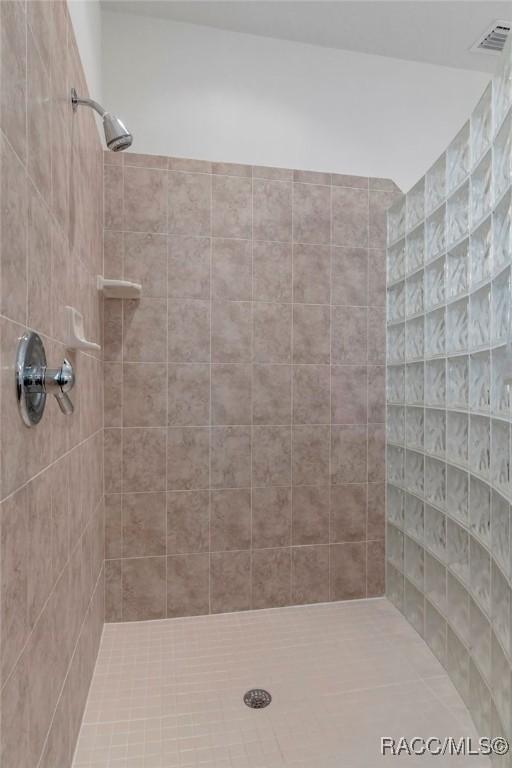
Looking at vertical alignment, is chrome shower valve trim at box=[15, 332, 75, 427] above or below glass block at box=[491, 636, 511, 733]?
above

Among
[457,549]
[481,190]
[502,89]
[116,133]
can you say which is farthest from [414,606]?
[116,133]

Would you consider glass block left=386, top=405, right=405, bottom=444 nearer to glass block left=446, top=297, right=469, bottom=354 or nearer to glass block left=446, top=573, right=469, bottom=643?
glass block left=446, top=297, right=469, bottom=354

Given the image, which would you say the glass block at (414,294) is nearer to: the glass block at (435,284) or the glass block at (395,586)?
the glass block at (435,284)

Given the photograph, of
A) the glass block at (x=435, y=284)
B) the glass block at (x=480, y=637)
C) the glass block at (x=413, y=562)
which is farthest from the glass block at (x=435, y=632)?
the glass block at (x=435, y=284)

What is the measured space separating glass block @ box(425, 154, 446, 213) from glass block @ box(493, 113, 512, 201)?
1.34 feet

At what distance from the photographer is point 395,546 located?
7.37 ft

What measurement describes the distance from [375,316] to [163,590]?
1.63 meters

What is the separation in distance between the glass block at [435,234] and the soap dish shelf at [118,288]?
1.20 m

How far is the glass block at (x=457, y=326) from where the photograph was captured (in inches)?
64.2

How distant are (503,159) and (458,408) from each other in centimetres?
79

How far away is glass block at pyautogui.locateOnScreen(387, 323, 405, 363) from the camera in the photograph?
7.18ft

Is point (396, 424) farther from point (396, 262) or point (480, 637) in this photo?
point (480, 637)

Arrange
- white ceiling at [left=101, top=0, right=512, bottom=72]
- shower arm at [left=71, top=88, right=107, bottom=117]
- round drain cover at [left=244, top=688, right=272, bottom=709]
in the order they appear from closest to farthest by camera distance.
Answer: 1. shower arm at [left=71, top=88, right=107, bottom=117]
2. round drain cover at [left=244, top=688, right=272, bottom=709]
3. white ceiling at [left=101, top=0, right=512, bottom=72]

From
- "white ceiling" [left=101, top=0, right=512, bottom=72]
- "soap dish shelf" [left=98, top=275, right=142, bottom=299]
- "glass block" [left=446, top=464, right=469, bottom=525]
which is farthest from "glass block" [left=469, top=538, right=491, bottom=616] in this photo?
"white ceiling" [left=101, top=0, right=512, bottom=72]
